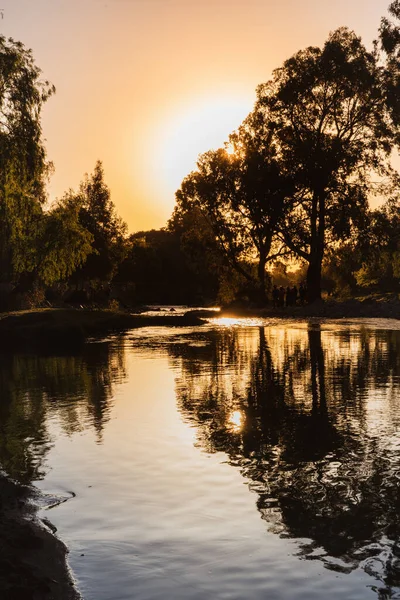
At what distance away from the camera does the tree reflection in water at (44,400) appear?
8898mm

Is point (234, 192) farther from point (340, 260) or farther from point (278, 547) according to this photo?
point (278, 547)

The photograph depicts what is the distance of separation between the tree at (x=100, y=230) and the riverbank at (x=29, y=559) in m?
72.3

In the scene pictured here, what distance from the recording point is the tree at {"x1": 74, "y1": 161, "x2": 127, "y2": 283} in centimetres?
7985

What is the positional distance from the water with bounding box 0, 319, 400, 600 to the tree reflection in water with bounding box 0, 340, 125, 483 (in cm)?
5

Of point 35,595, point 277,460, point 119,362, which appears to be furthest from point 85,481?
point 119,362

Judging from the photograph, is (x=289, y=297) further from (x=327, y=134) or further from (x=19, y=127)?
(x=19, y=127)

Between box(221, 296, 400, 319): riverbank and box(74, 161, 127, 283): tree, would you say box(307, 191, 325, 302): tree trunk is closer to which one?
box(221, 296, 400, 319): riverbank

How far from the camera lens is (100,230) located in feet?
274

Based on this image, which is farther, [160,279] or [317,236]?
[160,279]

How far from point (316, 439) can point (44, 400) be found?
5787 millimetres

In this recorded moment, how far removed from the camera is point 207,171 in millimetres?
60438

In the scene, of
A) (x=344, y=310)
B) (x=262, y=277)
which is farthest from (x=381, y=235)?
(x=262, y=277)

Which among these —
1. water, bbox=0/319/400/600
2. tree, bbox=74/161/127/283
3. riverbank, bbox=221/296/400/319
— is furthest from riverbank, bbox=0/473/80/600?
tree, bbox=74/161/127/283

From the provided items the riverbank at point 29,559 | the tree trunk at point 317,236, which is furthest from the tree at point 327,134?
the riverbank at point 29,559
